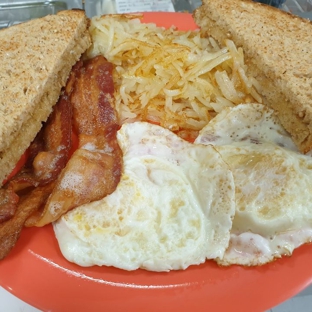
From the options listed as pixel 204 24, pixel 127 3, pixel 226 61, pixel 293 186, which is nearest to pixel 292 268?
pixel 293 186

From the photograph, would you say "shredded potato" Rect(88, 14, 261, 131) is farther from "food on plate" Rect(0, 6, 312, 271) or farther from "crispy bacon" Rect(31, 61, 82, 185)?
"crispy bacon" Rect(31, 61, 82, 185)

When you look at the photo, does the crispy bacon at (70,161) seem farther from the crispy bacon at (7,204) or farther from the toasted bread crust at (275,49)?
the toasted bread crust at (275,49)

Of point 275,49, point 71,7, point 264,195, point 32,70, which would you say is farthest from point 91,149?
point 71,7

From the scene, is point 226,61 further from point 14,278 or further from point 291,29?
point 14,278

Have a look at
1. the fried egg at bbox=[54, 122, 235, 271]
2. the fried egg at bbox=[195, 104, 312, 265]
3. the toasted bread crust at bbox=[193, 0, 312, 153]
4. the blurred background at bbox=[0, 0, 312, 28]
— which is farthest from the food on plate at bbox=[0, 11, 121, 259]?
the blurred background at bbox=[0, 0, 312, 28]

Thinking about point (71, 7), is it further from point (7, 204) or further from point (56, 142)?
point (7, 204)

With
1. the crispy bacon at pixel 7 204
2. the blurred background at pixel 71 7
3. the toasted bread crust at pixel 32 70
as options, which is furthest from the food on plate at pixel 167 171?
the blurred background at pixel 71 7
